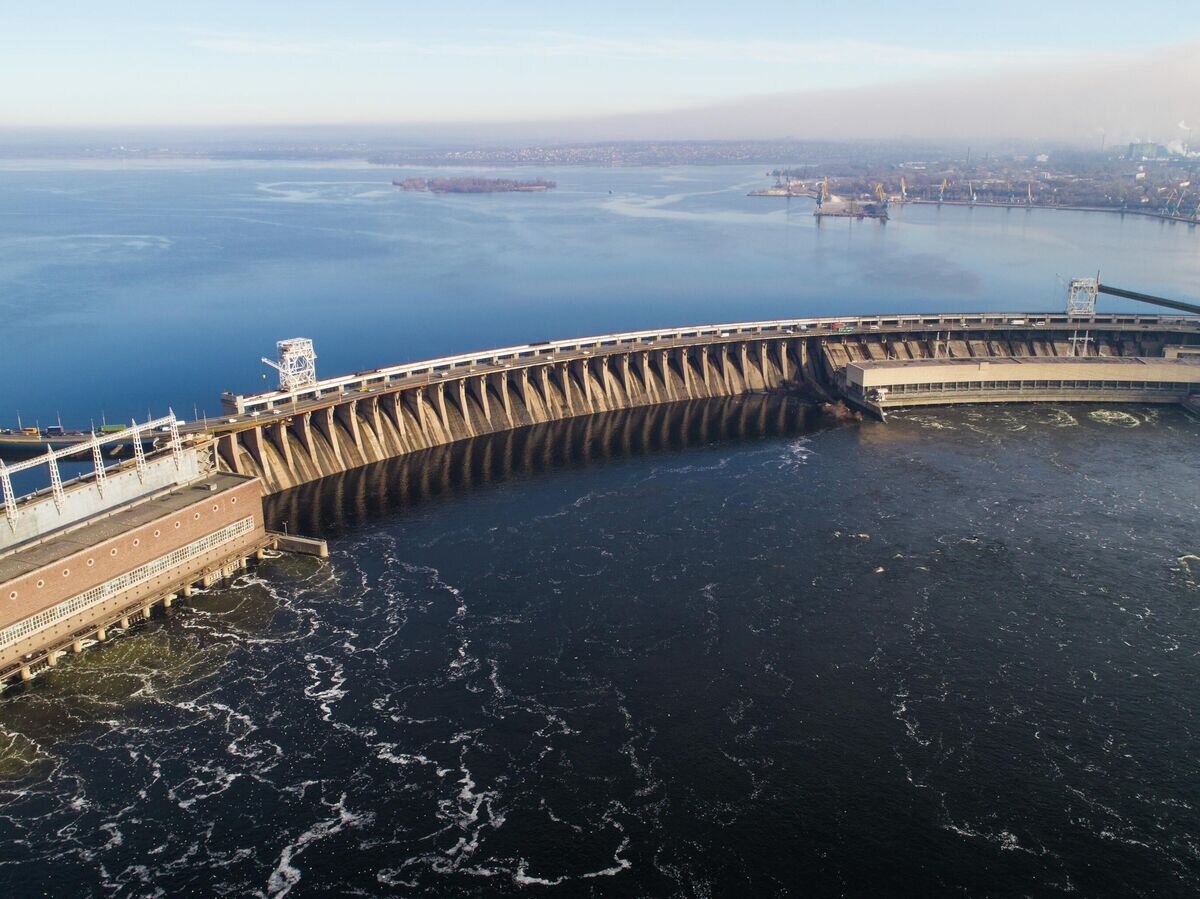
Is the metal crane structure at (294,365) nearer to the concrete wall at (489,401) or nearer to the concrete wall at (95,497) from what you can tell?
the concrete wall at (489,401)

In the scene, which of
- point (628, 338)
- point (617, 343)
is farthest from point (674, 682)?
point (628, 338)

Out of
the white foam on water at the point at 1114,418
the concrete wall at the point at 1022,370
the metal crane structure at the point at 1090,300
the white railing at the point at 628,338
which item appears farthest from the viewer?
the metal crane structure at the point at 1090,300

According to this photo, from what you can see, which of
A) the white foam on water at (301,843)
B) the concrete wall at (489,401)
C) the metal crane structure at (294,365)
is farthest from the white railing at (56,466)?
the white foam on water at (301,843)

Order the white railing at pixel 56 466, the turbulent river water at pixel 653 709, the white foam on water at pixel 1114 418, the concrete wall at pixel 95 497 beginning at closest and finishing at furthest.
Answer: the turbulent river water at pixel 653 709
the white railing at pixel 56 466
the concrete wall at pixel 95 497
the white foam on water at pixel 1114 418

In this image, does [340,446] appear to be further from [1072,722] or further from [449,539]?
[1072,722]

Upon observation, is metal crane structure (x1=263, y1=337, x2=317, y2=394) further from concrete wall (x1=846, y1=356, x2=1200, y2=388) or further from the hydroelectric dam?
concrete wall (x1=846, y1=356, x2=1200, y2=388)

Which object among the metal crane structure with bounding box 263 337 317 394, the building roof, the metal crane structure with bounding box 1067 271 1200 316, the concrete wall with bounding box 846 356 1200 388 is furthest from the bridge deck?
the concrete wall with bounding box 846 356 1200 388

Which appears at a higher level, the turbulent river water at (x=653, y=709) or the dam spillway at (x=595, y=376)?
the dam spillway at (x=595, y=376)
